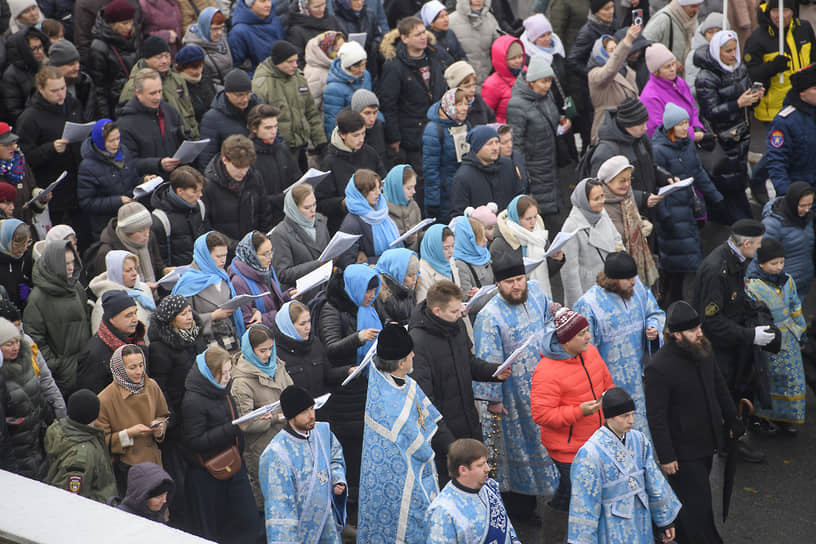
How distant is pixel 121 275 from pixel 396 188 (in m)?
2.68

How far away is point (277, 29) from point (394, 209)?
3.50 meters

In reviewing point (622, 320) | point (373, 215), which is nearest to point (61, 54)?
point (373, 215)

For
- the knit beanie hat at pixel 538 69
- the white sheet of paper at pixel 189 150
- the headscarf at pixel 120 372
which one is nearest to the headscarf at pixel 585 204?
the knit beanie hat at pixel 538 69

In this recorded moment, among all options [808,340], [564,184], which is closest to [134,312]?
[808,340]

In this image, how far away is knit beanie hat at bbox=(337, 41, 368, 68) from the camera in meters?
11.4

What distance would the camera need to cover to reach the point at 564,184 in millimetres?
13977

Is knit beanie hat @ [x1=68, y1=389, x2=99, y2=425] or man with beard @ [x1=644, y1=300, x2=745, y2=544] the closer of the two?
knit beanie hat @ [x1=68, y1=389, x2=99, y2=425]

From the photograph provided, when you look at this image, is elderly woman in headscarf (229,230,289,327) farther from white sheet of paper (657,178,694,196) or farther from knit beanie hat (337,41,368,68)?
white sheet of paper (657,178,694,196)

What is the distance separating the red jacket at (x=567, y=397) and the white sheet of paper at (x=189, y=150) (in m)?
4.01

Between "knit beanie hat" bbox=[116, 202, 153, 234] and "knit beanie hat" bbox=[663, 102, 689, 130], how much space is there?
496 cm

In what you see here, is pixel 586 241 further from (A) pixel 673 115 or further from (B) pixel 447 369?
(B) pixel 447 369

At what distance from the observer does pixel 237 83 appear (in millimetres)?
10359

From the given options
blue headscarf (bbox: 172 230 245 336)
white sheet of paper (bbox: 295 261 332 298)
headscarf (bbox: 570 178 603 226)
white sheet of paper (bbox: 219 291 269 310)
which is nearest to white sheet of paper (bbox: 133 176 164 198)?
blue headscarf (bbox: 172 230 245 336)

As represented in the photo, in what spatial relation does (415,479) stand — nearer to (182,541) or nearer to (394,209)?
(182,541)
